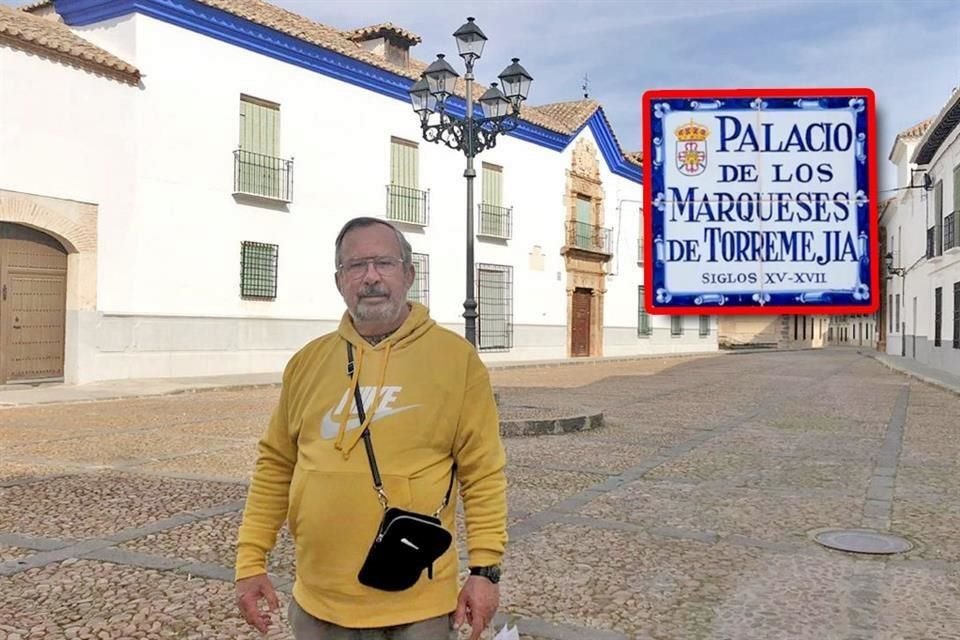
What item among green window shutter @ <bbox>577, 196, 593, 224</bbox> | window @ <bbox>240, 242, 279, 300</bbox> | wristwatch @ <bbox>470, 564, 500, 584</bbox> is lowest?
wristwatch @ <bbox>470, 564, 500, 584</bbox>

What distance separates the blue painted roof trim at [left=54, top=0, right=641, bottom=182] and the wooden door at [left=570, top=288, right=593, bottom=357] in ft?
27.6

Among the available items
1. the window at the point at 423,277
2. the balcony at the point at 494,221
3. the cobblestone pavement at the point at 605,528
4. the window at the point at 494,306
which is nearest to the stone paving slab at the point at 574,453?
the cobblestone pavement at the point at 605,528

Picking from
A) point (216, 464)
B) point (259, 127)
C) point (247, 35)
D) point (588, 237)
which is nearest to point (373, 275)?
point (216, 464)

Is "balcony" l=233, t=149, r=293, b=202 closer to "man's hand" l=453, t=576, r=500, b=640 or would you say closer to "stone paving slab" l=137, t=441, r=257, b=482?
"stone paving slab" l=137, t=441, r=257, b=482

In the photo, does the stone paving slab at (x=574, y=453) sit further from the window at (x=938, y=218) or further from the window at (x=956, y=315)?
the window at (x=938, y=218)

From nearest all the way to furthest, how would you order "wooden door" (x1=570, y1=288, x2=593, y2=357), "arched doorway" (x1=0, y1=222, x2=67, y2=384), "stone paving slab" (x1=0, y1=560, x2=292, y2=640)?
"stone paving slab" (x1=0, y1=560, x2=292, y2=640)
"arched doorway" (x1=0, y1=222, x2=67, y2=384)
"wooden door" (x1=570, y1=288, x2=593, y2=357)

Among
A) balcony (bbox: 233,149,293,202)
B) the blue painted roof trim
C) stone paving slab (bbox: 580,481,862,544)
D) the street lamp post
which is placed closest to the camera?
stone paving slab (bbox: 580,481,862,544)

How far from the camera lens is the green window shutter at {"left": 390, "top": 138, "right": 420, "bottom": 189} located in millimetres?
19266

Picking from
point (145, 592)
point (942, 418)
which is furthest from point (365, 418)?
point (942, 418)

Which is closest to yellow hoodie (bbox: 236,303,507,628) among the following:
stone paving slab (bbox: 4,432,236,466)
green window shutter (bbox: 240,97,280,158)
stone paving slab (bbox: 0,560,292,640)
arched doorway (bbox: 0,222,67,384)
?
stone paving slab (bbox: 0,560,292,640)

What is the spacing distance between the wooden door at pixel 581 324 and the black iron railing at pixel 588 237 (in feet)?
4.73

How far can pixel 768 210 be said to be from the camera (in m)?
1.54

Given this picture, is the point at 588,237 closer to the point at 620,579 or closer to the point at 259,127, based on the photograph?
the point at 259,127

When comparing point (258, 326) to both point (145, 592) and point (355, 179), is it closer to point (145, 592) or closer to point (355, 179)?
point (355, 179)
